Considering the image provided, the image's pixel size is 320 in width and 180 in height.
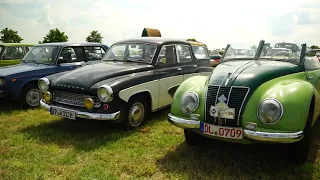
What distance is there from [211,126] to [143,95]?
2086mm

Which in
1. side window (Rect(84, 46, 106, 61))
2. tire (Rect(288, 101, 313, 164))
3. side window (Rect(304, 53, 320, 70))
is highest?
side window (Rect(84, 46, 106, 61))

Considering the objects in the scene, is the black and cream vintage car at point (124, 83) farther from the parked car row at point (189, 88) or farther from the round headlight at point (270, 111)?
the round headlight at point (270, 111)

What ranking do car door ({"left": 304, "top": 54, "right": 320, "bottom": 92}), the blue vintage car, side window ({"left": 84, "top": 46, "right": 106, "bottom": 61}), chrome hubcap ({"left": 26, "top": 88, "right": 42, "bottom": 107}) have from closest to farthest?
car door ({"left": 304, "top": 54, "right": 320, "bottom": 92}) → the blue vintage car → chrome hubcap ({"left": 26, "top": 88, "right": 42, "bottom": 107}) → side window ({"left": 84, "top": 46, "right": 106, "bottom": 61})

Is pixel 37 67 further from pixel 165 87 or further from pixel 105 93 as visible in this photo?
pixel 165 87

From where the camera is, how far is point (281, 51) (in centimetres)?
447

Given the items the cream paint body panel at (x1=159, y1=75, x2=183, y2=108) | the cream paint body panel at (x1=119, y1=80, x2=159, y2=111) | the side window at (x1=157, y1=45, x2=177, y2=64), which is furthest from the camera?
the side window at (x1=157, y1=45, x2=177, y2=64)

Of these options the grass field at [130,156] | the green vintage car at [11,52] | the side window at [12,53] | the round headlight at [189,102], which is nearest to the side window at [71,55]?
the grass field at [130,156]

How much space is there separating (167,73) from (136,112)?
3.84ft

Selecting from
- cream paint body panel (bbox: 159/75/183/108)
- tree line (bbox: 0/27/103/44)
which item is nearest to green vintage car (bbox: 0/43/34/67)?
cream paint body panel (bbox: 159/75/183/108)

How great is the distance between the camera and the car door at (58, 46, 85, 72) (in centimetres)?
704

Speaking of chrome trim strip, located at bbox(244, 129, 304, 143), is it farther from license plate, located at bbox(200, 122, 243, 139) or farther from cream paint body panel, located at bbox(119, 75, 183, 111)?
cream paint body panel, located at bbox(119, 75, 183, 111)

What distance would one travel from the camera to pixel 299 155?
3.35 meters

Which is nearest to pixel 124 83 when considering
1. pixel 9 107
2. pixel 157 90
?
pixel 157 90

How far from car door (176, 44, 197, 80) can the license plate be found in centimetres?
292
